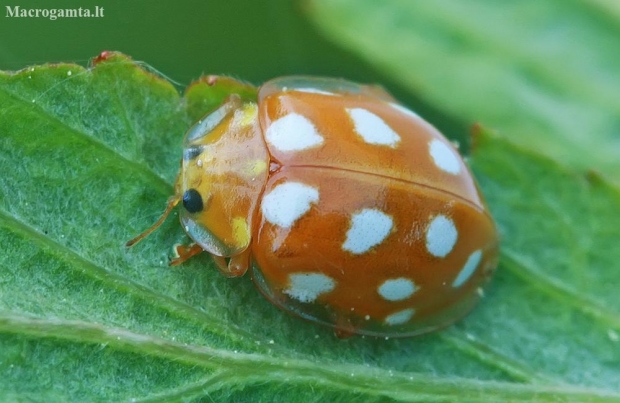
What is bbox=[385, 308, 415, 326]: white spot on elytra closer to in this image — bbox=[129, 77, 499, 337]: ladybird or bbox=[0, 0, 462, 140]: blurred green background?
bbox=[129, 77, 499, 337]: ladybird

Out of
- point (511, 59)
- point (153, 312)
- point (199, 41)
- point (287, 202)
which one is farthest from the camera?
point (511, 59)

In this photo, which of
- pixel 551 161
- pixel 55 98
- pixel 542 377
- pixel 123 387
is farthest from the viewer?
pixel 551 161

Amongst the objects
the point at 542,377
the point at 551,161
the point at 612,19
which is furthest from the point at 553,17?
the point at 542,377

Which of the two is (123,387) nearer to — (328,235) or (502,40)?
(328,235)

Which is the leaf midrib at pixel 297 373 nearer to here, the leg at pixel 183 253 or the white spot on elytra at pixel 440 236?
the leg at pixel 183 253

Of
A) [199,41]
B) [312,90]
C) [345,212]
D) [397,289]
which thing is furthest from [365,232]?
[199,41]

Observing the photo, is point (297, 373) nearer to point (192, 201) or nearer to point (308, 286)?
point (308, 286)

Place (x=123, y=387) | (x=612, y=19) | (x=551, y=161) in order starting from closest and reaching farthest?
(x=123, y=387), (x=551, y=161), (x=612, y=19)
